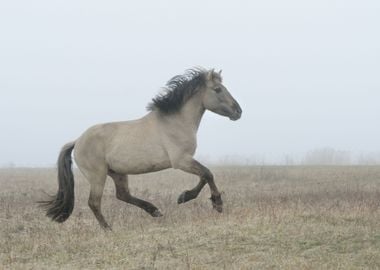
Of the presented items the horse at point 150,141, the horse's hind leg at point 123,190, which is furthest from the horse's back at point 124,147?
the horse's hind leg at point 123,190

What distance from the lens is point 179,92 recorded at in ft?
34.5

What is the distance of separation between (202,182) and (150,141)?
47.8 inches

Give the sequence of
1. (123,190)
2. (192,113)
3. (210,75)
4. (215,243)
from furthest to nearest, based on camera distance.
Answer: (123,190) → (210,75) → (192,113) → (215,243)

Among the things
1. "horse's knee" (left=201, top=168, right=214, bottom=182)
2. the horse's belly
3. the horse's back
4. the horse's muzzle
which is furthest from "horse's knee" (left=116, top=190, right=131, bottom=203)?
the horse's muzzle

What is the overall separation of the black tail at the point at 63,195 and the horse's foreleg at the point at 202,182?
2.29 meters

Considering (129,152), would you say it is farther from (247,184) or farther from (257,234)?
(247,184)

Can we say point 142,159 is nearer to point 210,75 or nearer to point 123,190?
point 123,190

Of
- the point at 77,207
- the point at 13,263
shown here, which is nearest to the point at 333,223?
the point at 13,263

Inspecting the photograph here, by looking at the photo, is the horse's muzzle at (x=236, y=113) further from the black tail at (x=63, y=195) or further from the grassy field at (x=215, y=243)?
the black tail at (x=63, y=195)

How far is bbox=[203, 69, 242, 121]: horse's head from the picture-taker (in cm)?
1034

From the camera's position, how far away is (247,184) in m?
22.8

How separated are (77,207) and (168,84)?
215 inches

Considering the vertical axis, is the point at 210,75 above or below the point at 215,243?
above

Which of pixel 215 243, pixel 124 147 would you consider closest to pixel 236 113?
pixel 124 147
